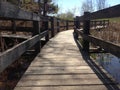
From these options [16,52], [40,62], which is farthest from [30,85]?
[40,62]

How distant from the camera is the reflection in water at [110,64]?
7782mm

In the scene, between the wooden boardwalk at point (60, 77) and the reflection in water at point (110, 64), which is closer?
the wooden boardwalk at point (60, 77)

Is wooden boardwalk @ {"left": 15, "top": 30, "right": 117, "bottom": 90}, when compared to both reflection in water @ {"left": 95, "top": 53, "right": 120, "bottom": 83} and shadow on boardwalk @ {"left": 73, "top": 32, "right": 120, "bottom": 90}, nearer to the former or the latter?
shadow on boardwalk @ {"left": 73, "top": 32, "right": 120, "bottom": 90}

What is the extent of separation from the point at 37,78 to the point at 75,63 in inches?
63.1

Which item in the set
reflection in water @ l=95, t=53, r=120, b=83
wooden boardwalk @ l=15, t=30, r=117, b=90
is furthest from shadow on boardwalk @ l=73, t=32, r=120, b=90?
reflection in water @ l=95, t=53, r=120, b=83

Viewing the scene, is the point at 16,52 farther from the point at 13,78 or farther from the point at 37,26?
the point at 37,26

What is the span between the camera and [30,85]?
4062mm

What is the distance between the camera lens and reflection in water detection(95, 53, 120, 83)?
778 centimetres

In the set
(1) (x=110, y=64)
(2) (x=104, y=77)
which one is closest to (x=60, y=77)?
(2) (x=104, y=77)

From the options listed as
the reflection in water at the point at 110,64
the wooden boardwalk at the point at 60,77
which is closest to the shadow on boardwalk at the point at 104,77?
the wooden boardwalk at the point at 60,77

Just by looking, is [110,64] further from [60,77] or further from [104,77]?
[60,77]

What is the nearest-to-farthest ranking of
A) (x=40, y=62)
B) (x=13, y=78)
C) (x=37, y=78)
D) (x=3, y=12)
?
(x=3, y=12) → (x=37, y=78) → (x=13, y=78) → (x=40, y=62)

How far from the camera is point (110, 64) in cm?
898

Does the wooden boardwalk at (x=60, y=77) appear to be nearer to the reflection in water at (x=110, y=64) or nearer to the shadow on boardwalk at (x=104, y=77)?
the shadow on boardwalk at (x=104, y=77)
